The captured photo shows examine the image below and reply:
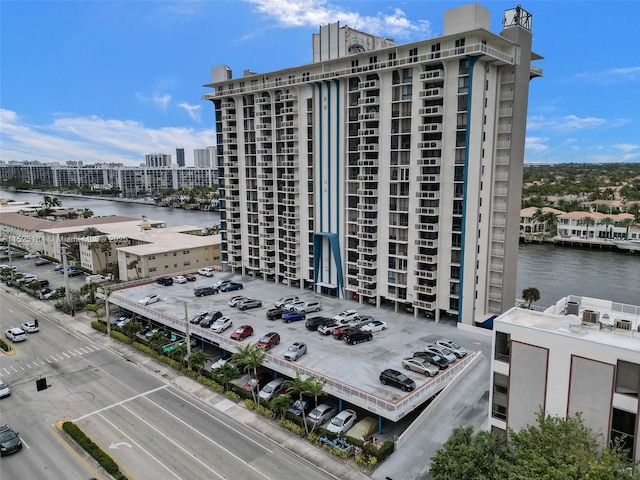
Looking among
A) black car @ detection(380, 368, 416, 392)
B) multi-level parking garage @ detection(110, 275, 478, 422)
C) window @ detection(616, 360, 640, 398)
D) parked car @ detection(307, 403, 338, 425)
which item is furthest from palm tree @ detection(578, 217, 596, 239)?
window @ detection(616, 360, 640, 398)

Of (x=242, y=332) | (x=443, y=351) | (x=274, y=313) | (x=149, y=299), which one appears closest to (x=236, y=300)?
(x=274, y=313)

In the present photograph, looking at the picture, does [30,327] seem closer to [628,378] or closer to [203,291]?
[203,291]

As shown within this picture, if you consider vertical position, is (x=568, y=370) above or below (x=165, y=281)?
above

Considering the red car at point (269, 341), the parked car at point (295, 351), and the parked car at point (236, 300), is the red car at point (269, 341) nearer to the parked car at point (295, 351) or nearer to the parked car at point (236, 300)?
the parked car at point (295, 351)

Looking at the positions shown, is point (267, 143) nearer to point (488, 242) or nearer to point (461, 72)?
point (461, 72)

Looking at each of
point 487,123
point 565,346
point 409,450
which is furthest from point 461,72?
point 409,450
